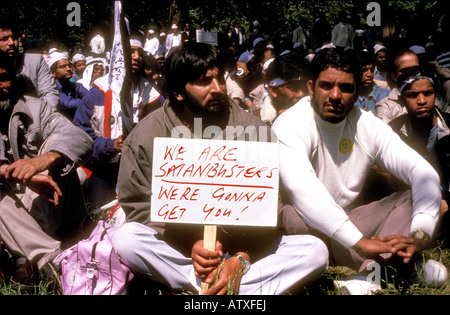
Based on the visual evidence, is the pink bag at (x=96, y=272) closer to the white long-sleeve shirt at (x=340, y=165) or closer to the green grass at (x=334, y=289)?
the green grass at (x=334, y=289)

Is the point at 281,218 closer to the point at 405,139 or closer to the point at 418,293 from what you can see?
the point at 418,293

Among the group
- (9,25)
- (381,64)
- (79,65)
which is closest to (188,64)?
(9,25)

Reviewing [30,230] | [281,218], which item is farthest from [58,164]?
[281,218]

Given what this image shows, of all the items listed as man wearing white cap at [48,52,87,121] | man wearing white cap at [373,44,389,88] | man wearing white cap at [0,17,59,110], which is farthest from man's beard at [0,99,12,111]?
man wearing white cap at [373,44,389,88]

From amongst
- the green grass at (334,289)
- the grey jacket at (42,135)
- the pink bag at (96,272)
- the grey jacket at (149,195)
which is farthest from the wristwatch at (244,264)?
the grey jacket at (42,135)

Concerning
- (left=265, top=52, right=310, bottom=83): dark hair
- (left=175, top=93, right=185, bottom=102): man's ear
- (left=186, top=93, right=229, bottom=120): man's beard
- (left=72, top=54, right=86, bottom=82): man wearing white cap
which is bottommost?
(left=186, top=93, right=229, bottom=120): man's beard

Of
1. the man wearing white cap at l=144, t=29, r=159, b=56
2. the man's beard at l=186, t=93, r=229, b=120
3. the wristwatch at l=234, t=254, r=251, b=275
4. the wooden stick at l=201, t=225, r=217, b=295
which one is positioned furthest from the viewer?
the man wearing white cap at l=144, t=29, r=159, b=56

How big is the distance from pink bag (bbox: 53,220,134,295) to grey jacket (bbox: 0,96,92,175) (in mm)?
664

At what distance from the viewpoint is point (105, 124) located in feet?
16.9

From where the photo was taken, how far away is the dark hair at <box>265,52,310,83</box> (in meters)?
4.83

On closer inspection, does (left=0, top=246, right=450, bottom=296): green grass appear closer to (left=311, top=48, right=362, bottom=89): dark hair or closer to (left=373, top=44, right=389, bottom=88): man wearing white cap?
(left=311, top=48, right=362, bottom=89): dark hair

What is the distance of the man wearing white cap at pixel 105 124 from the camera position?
4852mm

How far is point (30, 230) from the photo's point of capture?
3.31 metres

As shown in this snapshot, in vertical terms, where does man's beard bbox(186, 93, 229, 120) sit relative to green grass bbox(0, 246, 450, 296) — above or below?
above
